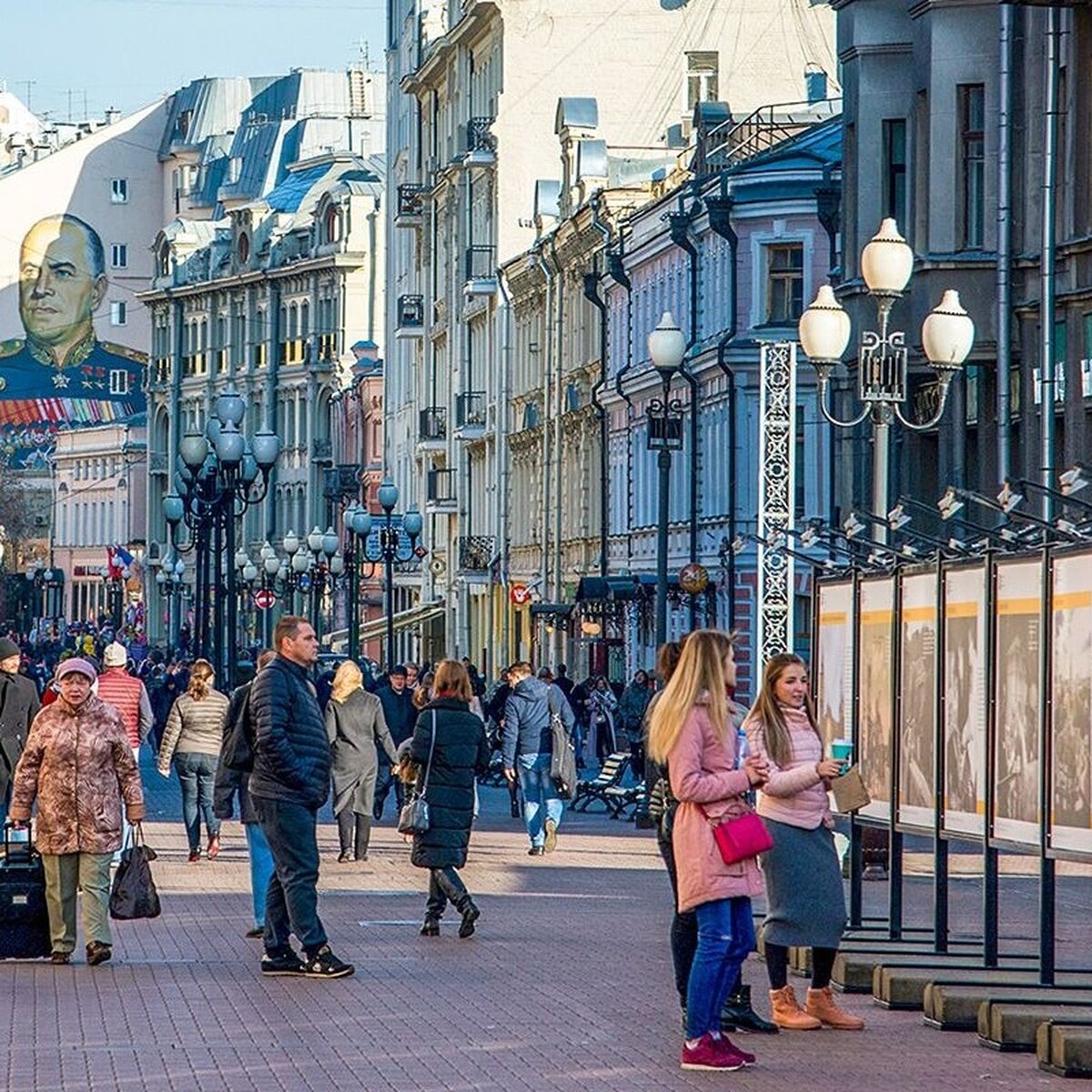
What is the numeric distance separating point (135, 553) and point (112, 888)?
119 meters

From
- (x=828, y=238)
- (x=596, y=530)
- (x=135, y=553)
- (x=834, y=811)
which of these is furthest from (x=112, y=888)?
(x=135, y=553)

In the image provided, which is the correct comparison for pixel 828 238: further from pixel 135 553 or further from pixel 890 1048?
pixel 135 553

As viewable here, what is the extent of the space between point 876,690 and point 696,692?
3915 mm

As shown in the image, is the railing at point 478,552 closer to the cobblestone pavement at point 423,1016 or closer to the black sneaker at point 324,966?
the cobblestone pavement at point 423,1016

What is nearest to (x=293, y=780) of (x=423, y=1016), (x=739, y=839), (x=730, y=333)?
(x=423, y=1016)

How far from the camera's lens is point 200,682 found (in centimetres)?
2516

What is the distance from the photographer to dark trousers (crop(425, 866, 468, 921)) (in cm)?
1788

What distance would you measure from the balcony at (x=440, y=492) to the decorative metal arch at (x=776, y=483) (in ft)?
190

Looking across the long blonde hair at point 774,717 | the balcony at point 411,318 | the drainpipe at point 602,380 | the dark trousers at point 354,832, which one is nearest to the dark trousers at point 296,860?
the long blonde hair at point 774,717

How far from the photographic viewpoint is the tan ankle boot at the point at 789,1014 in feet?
44.0

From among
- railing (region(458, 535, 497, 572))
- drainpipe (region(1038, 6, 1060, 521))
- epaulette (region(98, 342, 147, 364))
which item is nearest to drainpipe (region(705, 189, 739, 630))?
drainpipe (region(1038, 6, 1060, 521))

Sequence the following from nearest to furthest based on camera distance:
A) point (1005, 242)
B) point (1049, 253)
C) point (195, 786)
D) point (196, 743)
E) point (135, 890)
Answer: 1. point (135, 890)
2. point (196, 743)
3. point (195, 786)
4. point (1049, 253)
5. point (1005, 242)

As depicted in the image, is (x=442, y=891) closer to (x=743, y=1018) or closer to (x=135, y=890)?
(x=135, y=890)

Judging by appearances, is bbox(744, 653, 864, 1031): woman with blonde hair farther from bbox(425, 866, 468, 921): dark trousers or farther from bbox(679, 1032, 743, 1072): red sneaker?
bbox(425, 866, 468, 921): dark trousers
